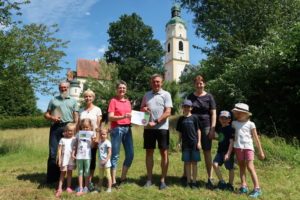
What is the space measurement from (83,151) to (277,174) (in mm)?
4148

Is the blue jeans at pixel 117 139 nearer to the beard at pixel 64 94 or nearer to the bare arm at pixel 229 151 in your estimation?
the beard at pixel 64 94

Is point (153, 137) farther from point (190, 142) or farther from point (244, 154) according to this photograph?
point (244, 154)

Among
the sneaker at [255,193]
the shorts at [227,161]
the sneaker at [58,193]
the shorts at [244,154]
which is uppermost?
the shorts at [244,154]

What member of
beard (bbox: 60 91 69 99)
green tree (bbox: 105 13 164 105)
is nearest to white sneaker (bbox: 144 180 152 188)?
beard (bbox: 60 91 69 99)

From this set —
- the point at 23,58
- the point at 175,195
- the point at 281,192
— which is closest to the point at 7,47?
the point at 23,58

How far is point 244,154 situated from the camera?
5.86 m

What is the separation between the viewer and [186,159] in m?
6.23

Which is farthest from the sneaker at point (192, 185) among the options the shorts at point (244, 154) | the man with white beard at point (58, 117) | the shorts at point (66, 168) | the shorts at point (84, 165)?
the man with white beard at point (58, 117)

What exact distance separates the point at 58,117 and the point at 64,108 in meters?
0.21

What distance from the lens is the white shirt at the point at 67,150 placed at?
20.4 feet

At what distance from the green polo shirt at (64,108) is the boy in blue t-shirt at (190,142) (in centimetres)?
219

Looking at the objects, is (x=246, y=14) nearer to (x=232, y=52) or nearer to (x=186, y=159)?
(x=232, y=52)

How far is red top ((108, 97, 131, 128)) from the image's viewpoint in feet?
20.4

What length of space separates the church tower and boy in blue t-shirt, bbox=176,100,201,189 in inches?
2833
